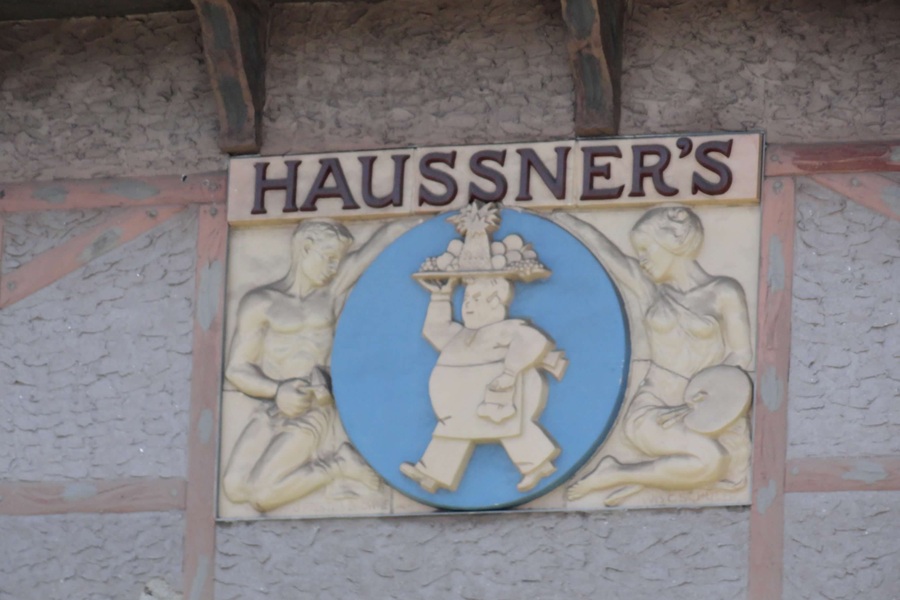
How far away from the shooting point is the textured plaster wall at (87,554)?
10523mm

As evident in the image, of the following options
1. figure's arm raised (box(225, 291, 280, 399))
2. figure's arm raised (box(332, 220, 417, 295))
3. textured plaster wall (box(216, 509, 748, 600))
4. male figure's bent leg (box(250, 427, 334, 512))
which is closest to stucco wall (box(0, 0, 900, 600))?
textured plaster wall (box(216, 509, 748, 600))

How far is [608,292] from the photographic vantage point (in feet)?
33.8

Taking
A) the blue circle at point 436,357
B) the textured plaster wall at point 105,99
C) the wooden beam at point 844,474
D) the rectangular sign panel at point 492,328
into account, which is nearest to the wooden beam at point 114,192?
the textured plaster wall at point 105,99

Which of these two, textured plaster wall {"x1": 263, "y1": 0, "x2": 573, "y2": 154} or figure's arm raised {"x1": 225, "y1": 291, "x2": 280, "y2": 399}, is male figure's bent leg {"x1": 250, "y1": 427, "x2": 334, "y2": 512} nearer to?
figure's arm raised {"x1": 225, "y1": 291, "x2": 280, "y2": 399}

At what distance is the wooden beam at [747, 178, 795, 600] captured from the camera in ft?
32.4

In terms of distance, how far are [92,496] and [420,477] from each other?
4.30 ft

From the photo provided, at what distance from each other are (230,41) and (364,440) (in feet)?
5.41

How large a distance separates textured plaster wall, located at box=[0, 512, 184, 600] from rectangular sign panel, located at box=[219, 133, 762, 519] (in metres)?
0.28

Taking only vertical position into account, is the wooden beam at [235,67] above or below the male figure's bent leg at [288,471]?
above

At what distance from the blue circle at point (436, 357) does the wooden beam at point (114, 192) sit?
30.5 inches

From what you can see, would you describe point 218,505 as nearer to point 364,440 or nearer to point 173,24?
point 364,440

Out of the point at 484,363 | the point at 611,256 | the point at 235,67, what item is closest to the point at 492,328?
the point at 484,363

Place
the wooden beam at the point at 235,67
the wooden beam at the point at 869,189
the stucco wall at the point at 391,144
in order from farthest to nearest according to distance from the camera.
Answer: the wooden beam at the point at 235,67
the wooden beam at the point at 869,189
the stucco wall at the point at 391,144

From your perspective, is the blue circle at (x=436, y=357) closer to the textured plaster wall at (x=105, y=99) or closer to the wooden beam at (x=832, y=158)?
the wooden beam at (x=832, y=158)
